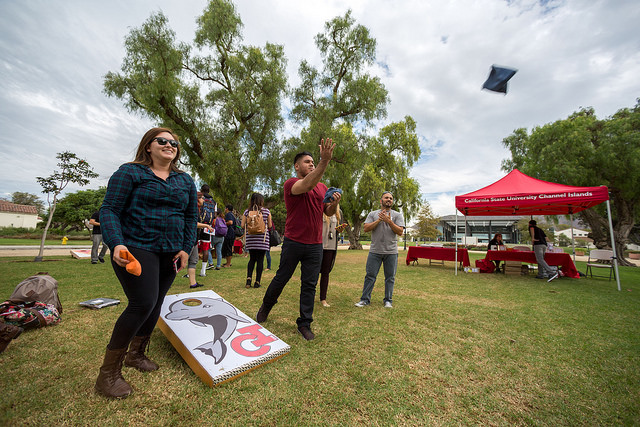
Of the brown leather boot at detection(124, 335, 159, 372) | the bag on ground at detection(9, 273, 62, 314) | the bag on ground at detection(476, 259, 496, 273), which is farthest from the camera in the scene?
the bag on ground at detection(476, 259, 496, 273)

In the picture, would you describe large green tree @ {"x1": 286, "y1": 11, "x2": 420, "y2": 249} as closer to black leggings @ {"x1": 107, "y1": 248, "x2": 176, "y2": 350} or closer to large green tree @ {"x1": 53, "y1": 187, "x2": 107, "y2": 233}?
black leggings @ {"x1": 107, "y1": 248, "x2": 176, "y2": 350}

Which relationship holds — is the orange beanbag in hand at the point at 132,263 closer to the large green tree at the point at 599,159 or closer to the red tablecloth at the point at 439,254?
the red tablecloth at the point at 439,254

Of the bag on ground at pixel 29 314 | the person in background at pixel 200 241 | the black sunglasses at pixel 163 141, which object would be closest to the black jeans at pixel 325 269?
the person in background at pixel 200 241

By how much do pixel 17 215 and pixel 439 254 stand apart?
251 ft

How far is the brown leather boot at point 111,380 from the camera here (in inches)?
65.7

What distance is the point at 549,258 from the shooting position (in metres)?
8.55

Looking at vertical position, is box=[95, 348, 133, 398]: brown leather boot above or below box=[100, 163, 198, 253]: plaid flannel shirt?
below

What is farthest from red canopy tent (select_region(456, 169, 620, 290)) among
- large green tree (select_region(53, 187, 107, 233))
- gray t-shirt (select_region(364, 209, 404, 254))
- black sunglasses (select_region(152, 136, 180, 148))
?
large green tree (select_region(53, 187, 107, 233))

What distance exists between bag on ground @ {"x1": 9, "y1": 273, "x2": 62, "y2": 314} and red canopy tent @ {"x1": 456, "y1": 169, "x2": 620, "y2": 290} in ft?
31.8

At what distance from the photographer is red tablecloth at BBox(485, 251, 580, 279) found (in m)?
8.23

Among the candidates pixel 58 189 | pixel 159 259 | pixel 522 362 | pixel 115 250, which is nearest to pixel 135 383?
pixel 159 259

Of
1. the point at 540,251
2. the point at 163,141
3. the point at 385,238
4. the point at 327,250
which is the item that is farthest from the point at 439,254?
the point at 163,141

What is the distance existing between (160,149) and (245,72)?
50.6 feet

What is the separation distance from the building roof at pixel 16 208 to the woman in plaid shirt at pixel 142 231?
76.2 meters
